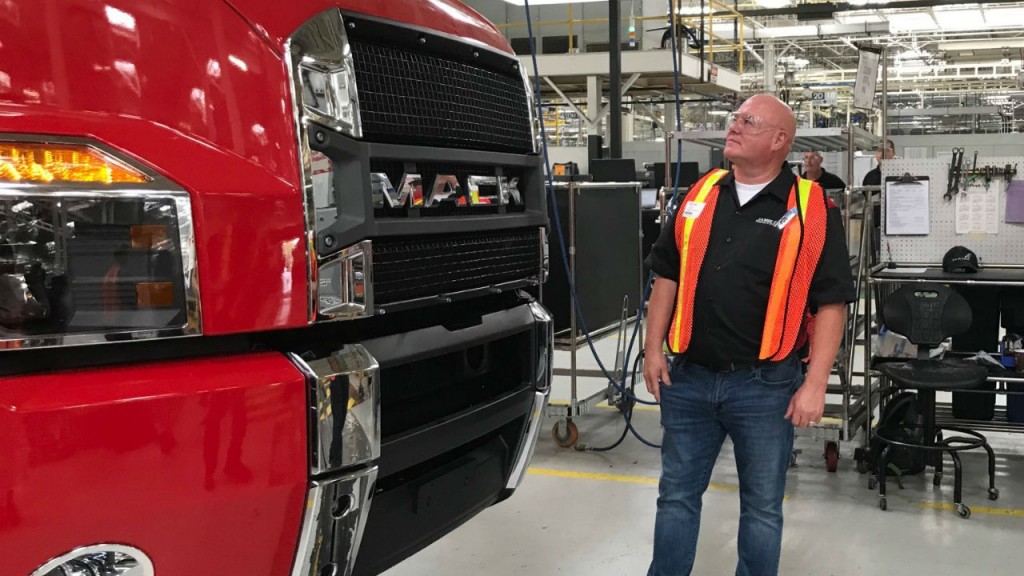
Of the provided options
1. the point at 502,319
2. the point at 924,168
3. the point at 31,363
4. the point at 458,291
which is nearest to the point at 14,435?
the point at 31,363

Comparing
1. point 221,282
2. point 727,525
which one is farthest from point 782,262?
point 221,282

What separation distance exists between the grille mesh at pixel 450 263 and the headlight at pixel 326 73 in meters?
0.28

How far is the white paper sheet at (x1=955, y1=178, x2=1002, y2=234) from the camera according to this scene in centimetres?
548

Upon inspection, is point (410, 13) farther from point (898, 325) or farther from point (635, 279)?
point (635, 279)

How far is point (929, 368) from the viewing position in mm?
4598

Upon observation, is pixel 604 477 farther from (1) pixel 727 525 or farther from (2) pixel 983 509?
(2) pixel 983 509

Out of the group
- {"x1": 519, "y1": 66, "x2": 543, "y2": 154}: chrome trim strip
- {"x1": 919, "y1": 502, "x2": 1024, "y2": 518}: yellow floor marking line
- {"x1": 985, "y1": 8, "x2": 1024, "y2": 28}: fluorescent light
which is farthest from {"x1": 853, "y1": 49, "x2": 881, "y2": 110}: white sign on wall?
{"x1": 985, "y1": 8, "x2": 1024, "y2": 28}: fluorescent light

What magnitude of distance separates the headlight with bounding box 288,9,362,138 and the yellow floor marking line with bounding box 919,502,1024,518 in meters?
3.72

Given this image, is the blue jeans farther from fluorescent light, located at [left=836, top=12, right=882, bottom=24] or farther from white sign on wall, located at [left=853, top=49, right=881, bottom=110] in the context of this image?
fluorescent light, located at [left=836, top=12, right=882, bottom=24]

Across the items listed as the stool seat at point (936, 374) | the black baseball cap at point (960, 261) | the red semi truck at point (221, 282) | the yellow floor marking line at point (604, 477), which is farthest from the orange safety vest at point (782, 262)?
the black baseball cap at point (960, 261)

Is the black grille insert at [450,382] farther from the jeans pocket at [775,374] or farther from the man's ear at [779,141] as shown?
the man's ear at [779,141]

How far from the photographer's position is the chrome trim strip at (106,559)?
1.54 meters

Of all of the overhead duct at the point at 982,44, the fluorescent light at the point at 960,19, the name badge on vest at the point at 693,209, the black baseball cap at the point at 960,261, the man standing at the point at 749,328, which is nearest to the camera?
the man standing at the point at 749,328

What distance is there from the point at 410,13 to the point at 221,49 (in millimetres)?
603
